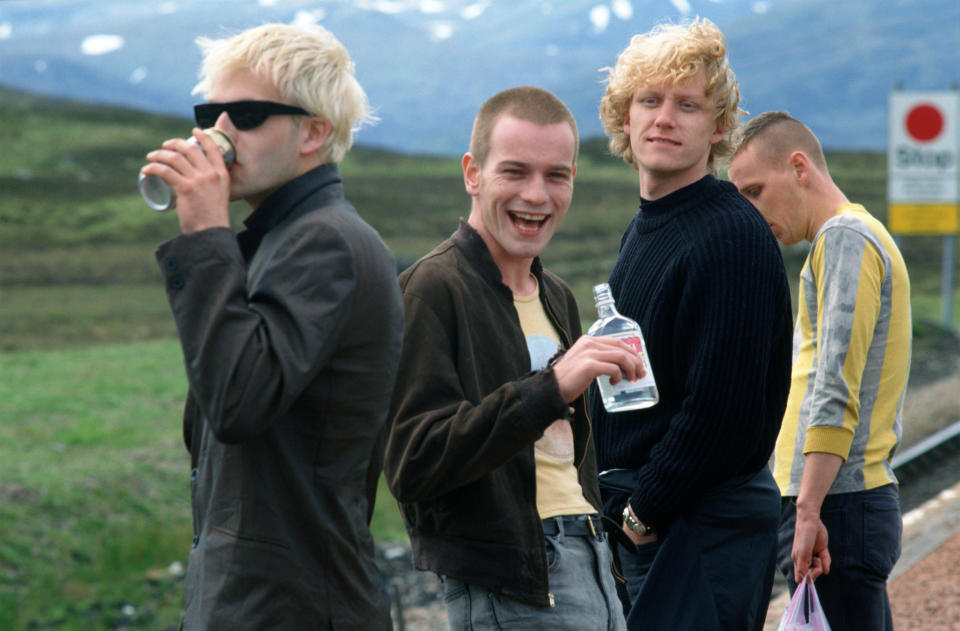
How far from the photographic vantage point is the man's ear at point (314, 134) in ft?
7.27

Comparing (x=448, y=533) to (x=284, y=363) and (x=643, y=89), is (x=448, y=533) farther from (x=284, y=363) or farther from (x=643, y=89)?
(x=643, y=89)

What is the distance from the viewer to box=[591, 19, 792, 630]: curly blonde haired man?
293 centimetres

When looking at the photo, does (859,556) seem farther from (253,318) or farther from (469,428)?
(253,318)

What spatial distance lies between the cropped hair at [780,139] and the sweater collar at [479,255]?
111cm

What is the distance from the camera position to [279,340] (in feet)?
6.56

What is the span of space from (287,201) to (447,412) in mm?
561

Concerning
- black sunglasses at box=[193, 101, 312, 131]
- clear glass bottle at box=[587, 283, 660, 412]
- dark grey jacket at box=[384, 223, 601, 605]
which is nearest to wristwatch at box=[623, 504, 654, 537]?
clear glass bottle at box=[587, 283, 660, 412]

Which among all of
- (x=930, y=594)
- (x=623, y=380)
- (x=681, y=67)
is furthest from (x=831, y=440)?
(x=930, y=594)

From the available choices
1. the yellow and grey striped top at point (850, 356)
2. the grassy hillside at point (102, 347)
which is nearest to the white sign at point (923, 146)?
the grassy hillside at point (102, 347)

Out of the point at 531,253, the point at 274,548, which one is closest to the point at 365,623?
the point at 274,548

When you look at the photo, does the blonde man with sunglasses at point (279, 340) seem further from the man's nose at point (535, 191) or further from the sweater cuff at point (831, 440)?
the sweater cuff at point (831, 440)

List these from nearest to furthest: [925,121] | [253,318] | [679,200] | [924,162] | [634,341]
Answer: [253,318] → [634,341] → [679,200] → [925,121] → [924,162]

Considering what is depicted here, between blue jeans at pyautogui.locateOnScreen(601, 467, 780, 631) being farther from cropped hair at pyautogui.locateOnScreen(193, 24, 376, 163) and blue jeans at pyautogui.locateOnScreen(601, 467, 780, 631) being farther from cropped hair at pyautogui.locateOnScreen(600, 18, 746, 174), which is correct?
cropped hair at pyautogui.locateOnScreen(193, 24, 376, 163)

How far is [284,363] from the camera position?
6.53 ft
